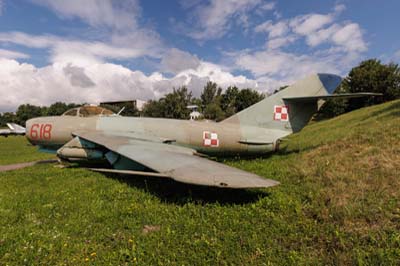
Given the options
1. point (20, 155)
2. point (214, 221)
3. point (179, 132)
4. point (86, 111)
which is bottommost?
point (20, 155)

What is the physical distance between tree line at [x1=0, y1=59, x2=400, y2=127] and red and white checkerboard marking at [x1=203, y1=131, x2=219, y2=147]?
50.9ft

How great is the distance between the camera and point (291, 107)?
781 cm

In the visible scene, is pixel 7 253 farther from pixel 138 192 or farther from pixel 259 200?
pixel 259 200

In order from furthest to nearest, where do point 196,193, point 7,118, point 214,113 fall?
point 7,118 → point 214,113 → point 196,193

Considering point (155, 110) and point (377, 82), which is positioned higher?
point (377, 82)

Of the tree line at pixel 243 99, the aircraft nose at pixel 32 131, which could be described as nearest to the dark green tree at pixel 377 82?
the tree line at pixel 243 99

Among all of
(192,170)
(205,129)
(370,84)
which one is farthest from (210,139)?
(370,84)

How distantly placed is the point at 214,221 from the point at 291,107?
234 inches

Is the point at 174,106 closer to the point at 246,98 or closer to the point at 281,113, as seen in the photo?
the point at 246,98

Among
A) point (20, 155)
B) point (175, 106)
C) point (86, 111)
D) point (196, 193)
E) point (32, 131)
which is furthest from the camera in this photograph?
point (175, 106)

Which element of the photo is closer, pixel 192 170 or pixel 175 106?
pixel 192 170

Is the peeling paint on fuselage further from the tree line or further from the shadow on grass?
the tree line

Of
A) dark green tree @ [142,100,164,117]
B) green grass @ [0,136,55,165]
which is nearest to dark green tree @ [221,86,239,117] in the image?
dark green tree @ [142,100,164,117]

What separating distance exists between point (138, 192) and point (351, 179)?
5000 millimetres
